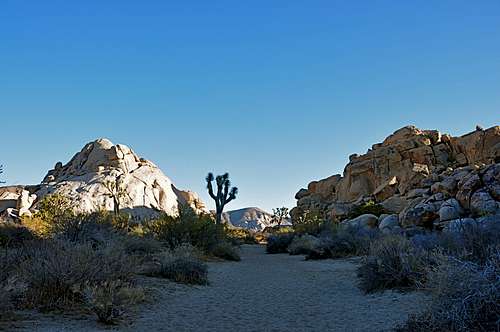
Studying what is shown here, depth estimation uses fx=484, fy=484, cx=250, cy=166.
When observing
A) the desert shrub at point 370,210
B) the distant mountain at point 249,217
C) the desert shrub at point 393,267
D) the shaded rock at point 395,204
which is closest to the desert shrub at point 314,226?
the desert shrub at point 370,210

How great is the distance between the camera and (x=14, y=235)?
57.3 ft

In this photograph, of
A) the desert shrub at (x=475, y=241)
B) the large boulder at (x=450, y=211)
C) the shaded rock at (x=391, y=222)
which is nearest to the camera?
the desert shrub at (x=475, y=241)

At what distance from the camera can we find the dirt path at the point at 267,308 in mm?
7438

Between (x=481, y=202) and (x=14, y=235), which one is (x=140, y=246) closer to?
(x=14, y=235)

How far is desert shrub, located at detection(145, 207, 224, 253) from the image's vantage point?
22234 mm

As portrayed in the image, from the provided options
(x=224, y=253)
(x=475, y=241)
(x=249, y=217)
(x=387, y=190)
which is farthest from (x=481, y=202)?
(x=249, y=217)

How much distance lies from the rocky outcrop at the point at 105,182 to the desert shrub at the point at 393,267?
37.4 metres

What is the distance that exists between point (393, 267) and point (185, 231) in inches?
520

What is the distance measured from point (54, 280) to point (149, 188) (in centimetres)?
5075

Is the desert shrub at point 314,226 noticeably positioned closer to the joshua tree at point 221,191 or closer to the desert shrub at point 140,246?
the joshua tree at point 221,191

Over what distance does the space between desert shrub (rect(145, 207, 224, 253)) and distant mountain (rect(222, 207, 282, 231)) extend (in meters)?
136

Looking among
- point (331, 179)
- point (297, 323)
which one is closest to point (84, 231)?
point (297, 323)

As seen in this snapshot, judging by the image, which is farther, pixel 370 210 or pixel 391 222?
pixel 370 210

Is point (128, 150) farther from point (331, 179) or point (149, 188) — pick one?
point (331, 179)
